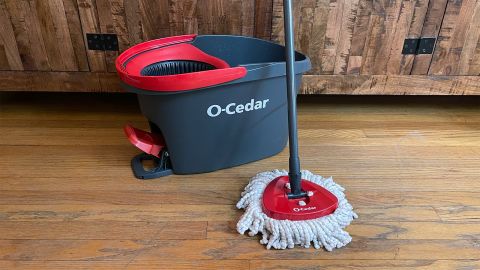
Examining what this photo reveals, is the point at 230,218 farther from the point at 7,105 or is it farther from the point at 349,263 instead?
the point at 7,105

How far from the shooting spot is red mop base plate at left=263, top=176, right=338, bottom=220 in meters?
0.71

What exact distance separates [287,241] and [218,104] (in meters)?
0.33

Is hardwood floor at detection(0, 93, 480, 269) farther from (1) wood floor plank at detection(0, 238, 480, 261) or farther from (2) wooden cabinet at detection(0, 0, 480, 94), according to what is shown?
(2) wooden cabinet at detection(0, 0, 480, 94)

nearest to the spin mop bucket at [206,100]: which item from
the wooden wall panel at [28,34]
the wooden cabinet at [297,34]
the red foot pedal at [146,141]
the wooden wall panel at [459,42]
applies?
the red foot pedal at [146,141]

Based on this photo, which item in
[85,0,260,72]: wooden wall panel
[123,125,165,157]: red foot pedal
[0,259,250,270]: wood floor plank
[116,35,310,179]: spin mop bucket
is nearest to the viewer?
[0,259,250,270]: wood floor plank

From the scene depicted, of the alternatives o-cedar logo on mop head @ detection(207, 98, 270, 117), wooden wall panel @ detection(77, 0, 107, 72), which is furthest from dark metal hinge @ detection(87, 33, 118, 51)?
o-cedar logo on mop head @ detection(207, 98, 270, 117)

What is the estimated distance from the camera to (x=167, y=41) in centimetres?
93

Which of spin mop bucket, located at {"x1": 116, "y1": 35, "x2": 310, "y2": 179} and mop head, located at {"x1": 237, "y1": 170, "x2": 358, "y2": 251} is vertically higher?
spin mop bucket, located at {"x1": 116, "y1": 35, "x2": 310, "y2": 179}

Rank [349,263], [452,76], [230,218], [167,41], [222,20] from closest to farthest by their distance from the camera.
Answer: [349,263] → [230,218] → [167,41] → [222,20] → [452,76]

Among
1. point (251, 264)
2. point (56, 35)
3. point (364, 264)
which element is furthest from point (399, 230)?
point (56, 35)

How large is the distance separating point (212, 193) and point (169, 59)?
1.19ft

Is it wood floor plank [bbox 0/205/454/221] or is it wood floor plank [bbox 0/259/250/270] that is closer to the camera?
wood floor plank [bbox 0/259/250/270]

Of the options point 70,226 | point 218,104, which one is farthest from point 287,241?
point 70,226

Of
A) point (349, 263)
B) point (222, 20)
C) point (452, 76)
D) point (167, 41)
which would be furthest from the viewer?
point (452, 76)
